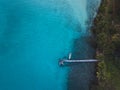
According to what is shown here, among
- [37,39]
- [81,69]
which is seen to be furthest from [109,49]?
[37,39]

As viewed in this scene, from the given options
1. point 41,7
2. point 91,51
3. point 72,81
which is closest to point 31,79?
point 72,81

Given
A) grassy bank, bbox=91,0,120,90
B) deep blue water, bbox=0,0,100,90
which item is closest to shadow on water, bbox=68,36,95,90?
deep blue water, bbox=0,0,100,90

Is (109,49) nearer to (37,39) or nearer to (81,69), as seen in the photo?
(81,69)

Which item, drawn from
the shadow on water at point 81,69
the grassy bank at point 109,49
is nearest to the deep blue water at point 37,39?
the shadow on water at point 81,69

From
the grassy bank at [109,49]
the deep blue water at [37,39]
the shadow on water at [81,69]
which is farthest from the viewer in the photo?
the deep blue water at [37,39]

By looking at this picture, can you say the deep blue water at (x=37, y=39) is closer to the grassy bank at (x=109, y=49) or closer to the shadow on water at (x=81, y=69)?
the shadow on water at (x=81, y=69)

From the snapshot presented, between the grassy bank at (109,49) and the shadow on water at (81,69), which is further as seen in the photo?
the shadow on water at (81,69)
